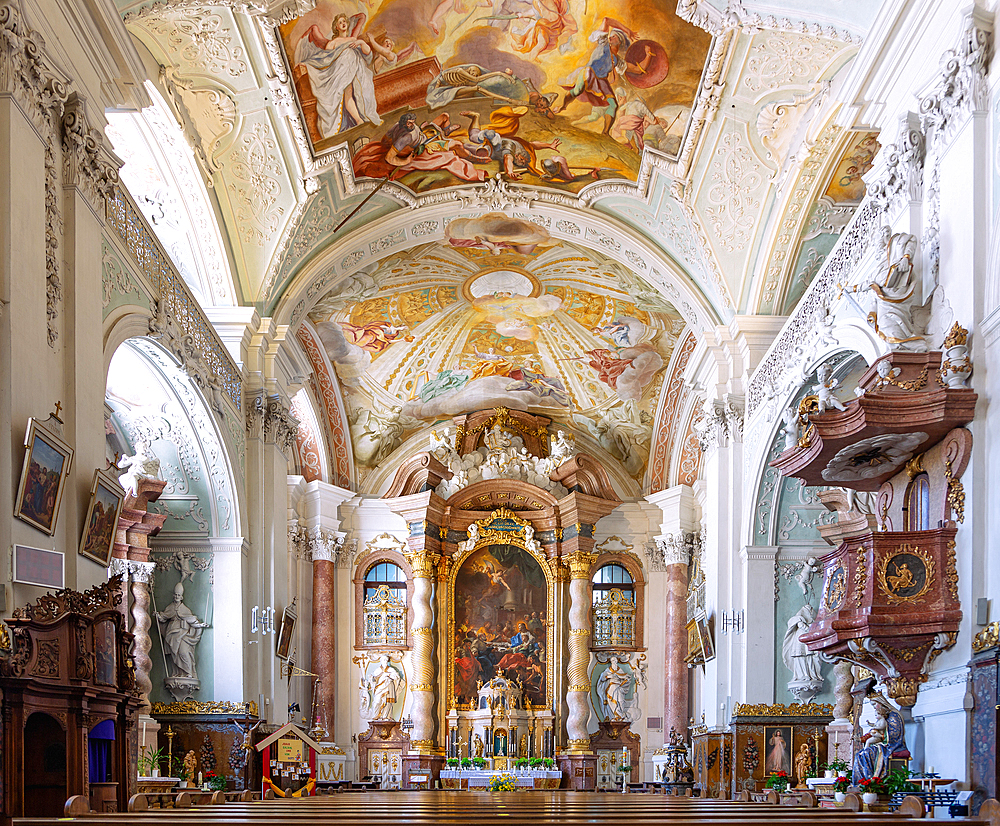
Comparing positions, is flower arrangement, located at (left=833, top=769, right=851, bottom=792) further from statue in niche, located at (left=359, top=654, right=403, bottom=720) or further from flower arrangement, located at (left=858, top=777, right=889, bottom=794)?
statue in niche, located at (left=359, top=654, right=403, bottom=720)

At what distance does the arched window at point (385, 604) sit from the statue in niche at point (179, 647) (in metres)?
9.41

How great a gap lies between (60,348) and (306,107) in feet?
23.9

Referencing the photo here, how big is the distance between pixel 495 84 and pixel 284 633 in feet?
31.2

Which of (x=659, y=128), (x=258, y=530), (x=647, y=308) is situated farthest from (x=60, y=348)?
(x=647, y=308)

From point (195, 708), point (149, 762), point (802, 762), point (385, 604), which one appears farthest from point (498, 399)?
point (149, 762)

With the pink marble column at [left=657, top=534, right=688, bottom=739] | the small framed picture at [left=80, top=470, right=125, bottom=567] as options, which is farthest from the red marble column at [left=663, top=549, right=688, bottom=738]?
the small framed picture at [left=80, top=470, right=125, bottom=567]

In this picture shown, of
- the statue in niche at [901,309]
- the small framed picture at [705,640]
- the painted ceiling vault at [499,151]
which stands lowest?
the small framed picture at [705,640]

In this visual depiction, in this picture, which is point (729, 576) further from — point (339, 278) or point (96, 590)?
point (96, 590)

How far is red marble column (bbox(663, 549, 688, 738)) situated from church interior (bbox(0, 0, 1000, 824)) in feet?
0.36

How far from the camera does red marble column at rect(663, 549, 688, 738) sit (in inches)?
945

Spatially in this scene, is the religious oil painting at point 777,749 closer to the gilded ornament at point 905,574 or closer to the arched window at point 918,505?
the arched window at point 918,505

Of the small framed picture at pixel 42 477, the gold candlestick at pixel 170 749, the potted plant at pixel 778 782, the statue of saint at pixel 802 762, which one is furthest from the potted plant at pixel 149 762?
the statue of saint at pixel 802 762

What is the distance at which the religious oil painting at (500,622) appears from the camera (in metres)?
25.4

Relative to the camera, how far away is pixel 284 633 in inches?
750
